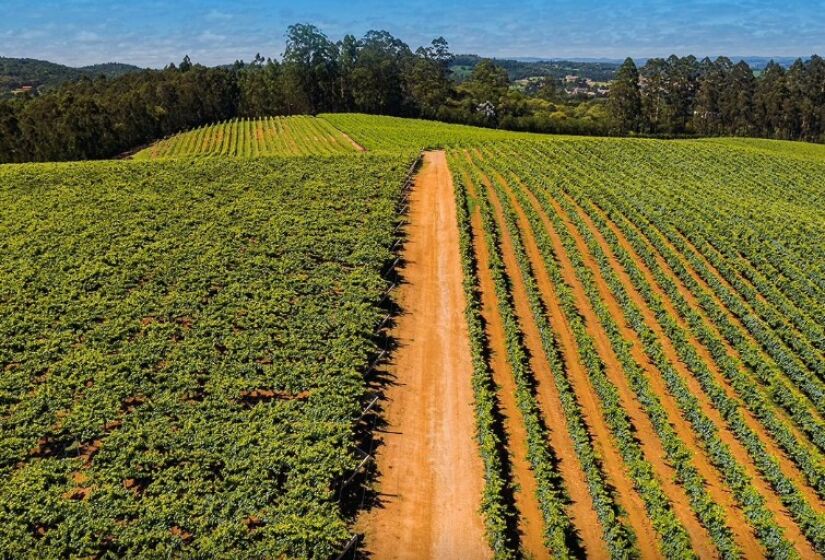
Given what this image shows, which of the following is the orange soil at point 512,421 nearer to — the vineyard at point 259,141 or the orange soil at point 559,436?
the orange soil at point 559,436

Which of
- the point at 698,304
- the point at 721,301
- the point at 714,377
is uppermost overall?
the point at 721,301

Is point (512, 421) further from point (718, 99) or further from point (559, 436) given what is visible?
point (718, 99)

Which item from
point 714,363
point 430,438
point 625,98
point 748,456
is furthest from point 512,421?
point 625,98

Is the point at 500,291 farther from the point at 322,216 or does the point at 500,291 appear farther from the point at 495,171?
the point at 495,171

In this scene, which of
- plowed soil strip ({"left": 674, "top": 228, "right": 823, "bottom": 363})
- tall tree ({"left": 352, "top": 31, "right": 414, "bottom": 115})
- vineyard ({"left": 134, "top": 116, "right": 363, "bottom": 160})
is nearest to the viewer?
plowed soil strip ({"left": 674, "top": 228, "right": 823, "bottom": 363})

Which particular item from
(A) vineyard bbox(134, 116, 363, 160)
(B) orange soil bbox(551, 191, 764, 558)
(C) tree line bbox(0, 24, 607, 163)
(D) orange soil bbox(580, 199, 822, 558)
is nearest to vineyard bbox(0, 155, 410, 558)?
(B) orange soil bbox(551, 191, 764, 558)

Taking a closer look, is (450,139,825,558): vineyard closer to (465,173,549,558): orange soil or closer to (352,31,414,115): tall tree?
(465,173,549,558): orange soil

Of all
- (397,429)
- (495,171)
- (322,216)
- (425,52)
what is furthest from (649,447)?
(425,52)
